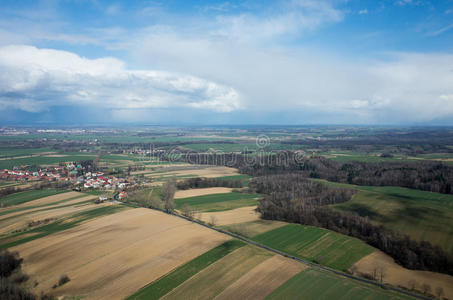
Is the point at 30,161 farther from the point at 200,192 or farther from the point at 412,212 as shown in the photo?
the point at 412,212

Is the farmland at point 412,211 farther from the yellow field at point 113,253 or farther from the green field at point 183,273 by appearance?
the yellow field at point 113,253

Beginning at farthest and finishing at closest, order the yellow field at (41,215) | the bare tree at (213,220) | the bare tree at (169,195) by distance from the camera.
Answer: the bare tree at (169,195), the bare tree at (213,220), the yellow field at (41,215)

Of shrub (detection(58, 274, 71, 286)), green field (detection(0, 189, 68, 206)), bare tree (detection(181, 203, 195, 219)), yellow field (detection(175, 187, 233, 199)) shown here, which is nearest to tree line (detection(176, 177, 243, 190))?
Result: yellow field (detection(175, 187, 233, 199))

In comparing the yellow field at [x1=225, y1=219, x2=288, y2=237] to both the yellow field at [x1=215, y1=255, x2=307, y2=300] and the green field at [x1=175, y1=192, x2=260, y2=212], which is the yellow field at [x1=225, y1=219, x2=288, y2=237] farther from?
the green field at [x1=175, y1=192, x2=260, y2=212]

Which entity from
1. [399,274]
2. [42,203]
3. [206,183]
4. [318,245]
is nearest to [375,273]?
[399,274]

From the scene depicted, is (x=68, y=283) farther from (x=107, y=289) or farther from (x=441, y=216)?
(x=441, y=216)

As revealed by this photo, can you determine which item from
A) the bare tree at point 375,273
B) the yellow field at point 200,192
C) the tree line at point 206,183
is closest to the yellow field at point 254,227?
the bare tree at point 375,273

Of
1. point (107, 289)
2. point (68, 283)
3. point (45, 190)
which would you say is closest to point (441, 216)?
point (107, 289)
